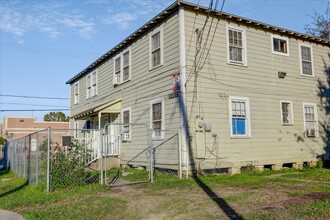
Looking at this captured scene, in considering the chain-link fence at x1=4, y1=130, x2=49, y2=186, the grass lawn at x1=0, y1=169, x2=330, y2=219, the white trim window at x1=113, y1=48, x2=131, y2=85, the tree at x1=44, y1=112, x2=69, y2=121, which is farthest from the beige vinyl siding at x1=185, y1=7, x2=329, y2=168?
the tree at x1=44, y1=112, x2=69, y2=121

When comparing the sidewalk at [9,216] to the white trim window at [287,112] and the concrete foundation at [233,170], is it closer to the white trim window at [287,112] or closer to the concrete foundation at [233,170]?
the concrete foundation at [233,170]

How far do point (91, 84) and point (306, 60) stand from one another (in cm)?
1309

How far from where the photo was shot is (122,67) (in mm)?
16844

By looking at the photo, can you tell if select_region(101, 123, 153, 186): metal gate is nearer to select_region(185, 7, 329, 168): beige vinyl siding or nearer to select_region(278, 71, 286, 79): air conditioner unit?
select_region(185, 7, 329, 168): beige vinyl siding

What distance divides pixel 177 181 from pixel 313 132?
891 centimetres

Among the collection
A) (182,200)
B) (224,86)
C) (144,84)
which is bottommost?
(182,200)

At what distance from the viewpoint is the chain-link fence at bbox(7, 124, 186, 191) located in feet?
31.6

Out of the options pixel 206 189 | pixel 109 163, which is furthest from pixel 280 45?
pixel 109 163

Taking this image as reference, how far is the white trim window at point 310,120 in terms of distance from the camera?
51.6 ft

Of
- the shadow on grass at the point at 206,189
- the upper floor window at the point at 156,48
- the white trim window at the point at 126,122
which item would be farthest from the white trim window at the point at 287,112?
the white trim window at the point at 126,122

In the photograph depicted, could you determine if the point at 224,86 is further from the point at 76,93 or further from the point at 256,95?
the point at 76,93

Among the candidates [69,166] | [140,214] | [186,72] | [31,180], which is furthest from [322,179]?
[31,180]

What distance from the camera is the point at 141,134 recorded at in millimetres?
14508

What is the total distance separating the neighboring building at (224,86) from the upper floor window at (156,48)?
0.14ft
